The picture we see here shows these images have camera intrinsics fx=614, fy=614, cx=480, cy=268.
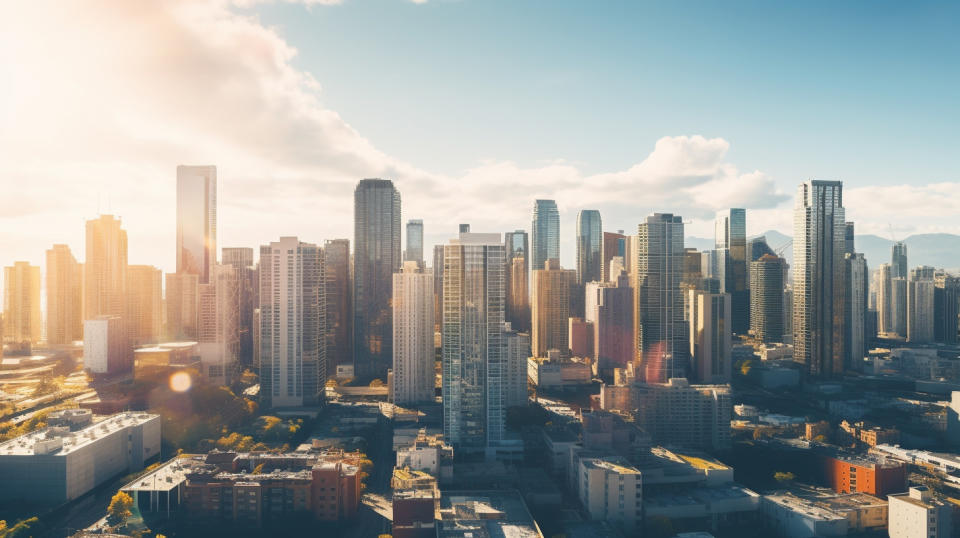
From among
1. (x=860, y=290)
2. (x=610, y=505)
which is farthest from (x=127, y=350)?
(x=860, y=290)

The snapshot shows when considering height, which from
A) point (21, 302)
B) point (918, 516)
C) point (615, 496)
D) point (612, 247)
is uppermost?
point (612, 247)

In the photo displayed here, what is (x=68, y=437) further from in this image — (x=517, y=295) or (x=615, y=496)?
(x=517, y=295)

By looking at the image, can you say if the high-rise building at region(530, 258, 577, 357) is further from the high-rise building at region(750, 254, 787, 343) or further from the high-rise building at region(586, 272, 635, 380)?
the high-rise building at region(750, 254, 787, 343)

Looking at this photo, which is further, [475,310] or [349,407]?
[349,407]

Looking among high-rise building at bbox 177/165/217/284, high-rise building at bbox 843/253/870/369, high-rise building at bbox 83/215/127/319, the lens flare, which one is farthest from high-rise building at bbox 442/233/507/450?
high-rise building at bbox 83/215/127/319

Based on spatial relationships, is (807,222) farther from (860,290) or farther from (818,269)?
(860,290)

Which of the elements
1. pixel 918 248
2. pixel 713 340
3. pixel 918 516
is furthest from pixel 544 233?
pixel 918 248
